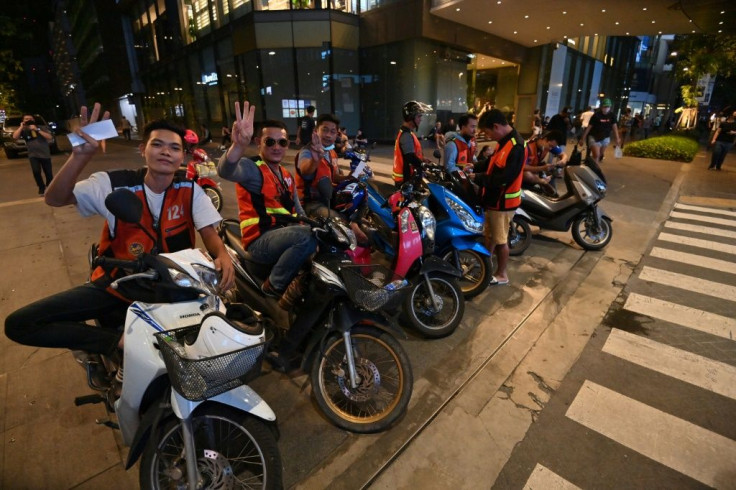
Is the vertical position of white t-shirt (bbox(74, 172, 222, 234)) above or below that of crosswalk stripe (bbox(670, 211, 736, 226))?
above

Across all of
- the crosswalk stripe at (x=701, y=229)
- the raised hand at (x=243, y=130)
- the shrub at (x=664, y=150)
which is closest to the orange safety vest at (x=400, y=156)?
the raised hand at (x=243, y=130)

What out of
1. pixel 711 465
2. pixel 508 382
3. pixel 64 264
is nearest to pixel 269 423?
pixel 508 382

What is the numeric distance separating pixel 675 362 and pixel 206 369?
12.6 ft

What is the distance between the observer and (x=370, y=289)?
92.5 inches

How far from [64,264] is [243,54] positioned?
18914 mm

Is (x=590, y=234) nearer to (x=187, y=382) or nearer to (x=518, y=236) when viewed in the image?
(x=518, y=236)

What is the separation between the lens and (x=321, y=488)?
2.18 metres

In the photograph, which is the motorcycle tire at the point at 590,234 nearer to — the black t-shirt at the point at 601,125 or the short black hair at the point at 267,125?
the short black hair at the point at 267,125

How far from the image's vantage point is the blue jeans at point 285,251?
271 cm

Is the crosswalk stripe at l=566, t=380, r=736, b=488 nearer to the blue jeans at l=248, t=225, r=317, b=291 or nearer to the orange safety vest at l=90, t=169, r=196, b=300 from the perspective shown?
the blue jeans at l=248, t=225, r=317, b=291

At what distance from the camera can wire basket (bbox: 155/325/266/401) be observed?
1.51 meters

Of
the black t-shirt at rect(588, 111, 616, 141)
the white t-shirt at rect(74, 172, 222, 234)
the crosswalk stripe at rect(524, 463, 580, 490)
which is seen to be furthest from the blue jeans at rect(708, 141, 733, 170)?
the white t-shirt at rect(74, 172, 222, 234)

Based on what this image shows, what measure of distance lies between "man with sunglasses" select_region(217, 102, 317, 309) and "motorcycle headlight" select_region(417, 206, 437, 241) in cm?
117

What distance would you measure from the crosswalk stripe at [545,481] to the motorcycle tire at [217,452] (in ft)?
4.83
